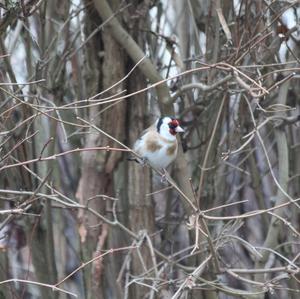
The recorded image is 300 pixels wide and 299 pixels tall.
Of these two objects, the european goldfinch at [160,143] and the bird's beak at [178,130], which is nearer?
the bird's beak at [178,130]

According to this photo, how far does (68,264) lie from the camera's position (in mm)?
6254

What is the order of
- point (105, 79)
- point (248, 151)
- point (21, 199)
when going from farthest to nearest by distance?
point (248, 151), point (105, 79), point (21, 199)

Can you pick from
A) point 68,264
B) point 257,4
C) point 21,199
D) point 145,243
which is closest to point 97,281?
point 145,243

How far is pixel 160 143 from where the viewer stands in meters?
4.52

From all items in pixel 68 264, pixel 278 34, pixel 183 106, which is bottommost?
pixel 68 264

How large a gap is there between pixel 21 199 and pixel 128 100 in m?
1.20

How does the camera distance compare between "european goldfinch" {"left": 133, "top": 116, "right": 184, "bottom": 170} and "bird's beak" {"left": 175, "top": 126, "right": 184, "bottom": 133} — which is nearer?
"bird's beak" {"left": 175, "top": 126, "right": 184, "bottom": 133}

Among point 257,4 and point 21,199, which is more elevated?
point 257,4

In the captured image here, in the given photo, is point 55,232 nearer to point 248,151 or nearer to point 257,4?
point 248,151

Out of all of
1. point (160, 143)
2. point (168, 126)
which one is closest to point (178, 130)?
point (168, 126)

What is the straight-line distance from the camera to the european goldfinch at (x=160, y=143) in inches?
176

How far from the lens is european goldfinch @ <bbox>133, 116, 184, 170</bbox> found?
14.6ft

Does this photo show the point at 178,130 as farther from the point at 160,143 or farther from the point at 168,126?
the point at 160,143

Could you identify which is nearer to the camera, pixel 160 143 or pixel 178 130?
pixel 178 130
